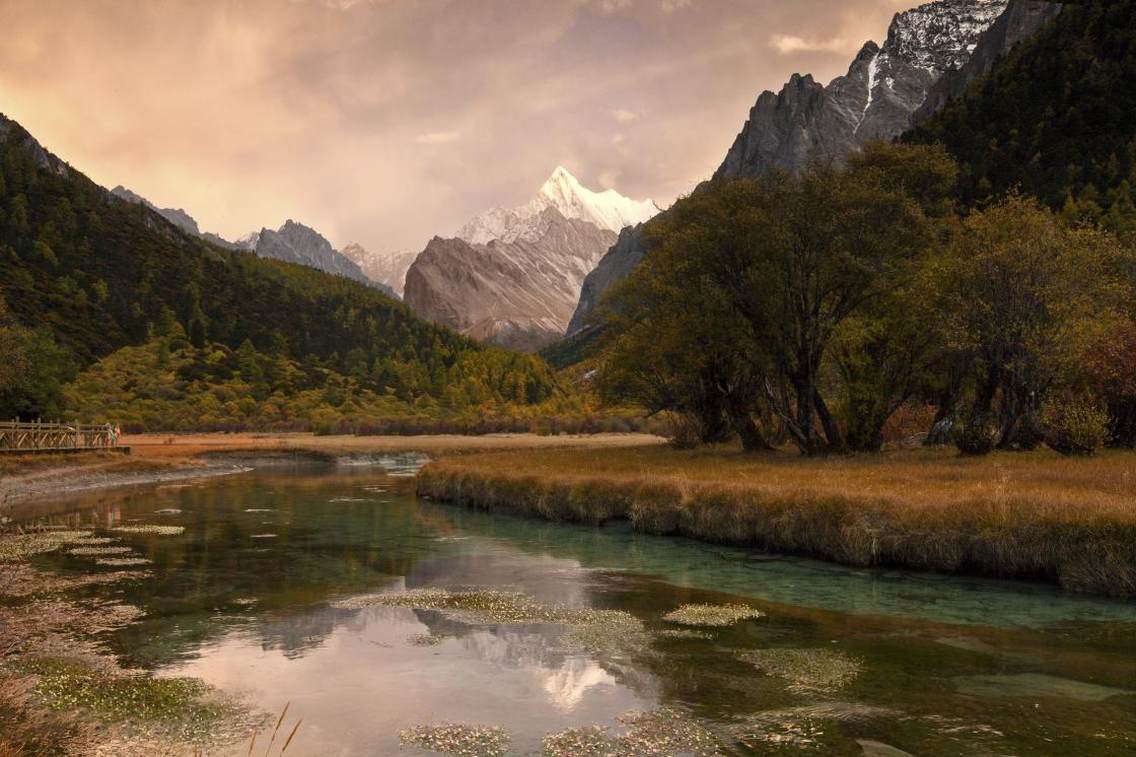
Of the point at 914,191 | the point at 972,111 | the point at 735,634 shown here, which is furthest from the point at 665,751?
the point at 972,111

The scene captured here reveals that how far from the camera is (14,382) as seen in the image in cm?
7212

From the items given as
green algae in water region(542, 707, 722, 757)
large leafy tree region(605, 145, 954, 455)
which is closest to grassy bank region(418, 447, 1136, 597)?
large leafy tree region(605, 145, 954, 455)

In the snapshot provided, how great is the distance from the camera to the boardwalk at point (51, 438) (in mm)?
67375

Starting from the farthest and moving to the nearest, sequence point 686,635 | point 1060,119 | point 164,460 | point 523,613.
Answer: point 1060,119 < point 164,460 < point 523,613 < point 686,635

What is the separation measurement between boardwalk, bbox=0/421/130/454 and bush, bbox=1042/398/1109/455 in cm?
A: 7561

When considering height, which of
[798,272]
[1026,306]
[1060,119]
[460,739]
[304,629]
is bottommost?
[304,629]

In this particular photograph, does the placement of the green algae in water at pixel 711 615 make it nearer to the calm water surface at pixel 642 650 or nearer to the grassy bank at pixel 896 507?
the calm water surface at pixel 642 650

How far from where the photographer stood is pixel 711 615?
21.2 metres

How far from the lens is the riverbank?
61.1 meters

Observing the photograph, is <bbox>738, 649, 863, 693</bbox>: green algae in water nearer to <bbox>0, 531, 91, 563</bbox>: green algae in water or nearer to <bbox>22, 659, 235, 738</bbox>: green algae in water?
<bbox>22, 659, 235, 738</bbox>: green algae in water

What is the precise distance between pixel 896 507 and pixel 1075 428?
17128 millimetres

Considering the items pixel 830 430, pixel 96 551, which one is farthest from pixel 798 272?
pixel 96 551

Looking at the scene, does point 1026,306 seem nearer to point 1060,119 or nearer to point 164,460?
point 164,460

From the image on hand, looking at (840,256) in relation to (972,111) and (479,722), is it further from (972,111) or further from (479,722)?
(972,111)
